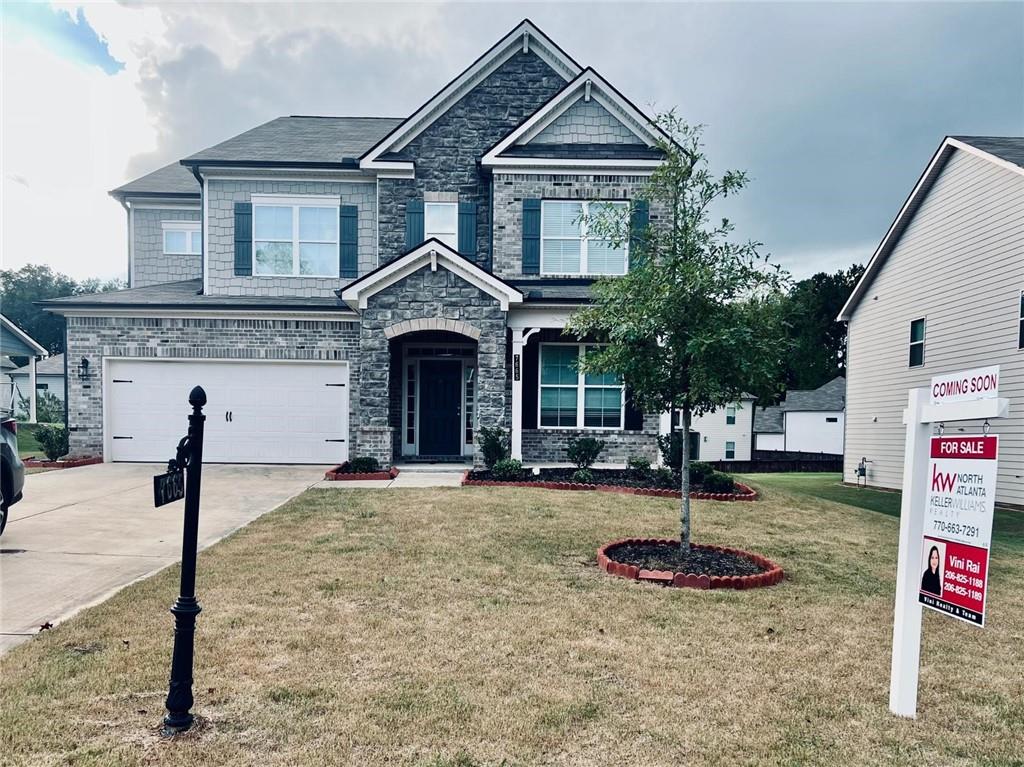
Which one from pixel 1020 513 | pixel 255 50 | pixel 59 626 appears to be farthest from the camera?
pixel 255 50

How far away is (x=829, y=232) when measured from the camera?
41844 millimetres

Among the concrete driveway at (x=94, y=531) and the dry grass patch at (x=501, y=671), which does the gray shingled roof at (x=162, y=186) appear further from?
the dry grass patch at (x=501, y=671)

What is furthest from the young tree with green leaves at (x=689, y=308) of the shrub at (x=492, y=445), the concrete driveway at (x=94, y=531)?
the shrub at (x=492, y=445)

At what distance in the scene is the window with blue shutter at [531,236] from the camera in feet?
46.6

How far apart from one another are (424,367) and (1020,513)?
12.3 meters

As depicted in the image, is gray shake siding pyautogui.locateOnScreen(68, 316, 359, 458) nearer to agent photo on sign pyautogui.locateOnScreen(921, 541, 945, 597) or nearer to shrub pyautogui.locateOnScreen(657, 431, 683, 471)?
shrub pyautogui.locateOnScreen(657, 431, 683, 471)

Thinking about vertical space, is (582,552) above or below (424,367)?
below

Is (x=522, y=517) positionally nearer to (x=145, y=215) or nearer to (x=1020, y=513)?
(x=1020, y=513)

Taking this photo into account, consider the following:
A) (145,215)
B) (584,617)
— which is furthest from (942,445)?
(145,215)

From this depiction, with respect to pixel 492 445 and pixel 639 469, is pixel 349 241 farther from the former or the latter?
pixel 639 469

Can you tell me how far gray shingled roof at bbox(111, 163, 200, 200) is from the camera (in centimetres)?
1658

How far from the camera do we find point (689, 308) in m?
6.22

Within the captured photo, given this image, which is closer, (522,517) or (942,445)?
(942,445)

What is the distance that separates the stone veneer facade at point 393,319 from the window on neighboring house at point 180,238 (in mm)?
8084
